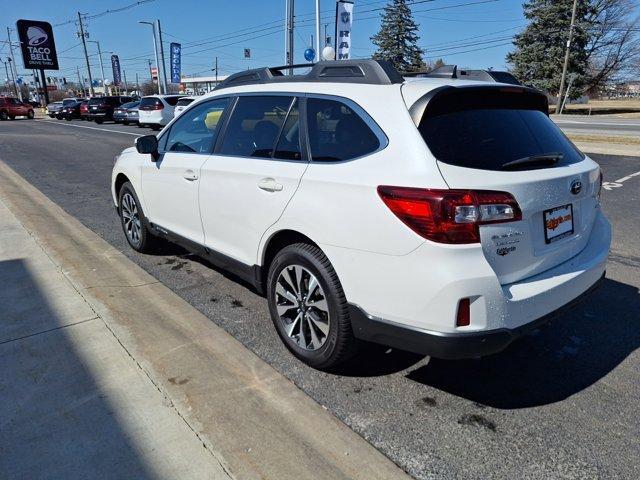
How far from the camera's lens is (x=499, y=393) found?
279 centimetres

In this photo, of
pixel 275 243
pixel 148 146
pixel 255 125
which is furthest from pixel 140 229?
pixel 275 243

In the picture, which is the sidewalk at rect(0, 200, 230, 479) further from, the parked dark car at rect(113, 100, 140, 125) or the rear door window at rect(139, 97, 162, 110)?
the parked dark car at rect(113, 100, 140, 125)

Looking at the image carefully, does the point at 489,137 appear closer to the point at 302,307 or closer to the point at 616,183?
the point at 302,307

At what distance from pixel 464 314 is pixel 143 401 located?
69.2 inches

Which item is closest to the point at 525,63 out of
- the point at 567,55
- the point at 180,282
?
the point at 567,55

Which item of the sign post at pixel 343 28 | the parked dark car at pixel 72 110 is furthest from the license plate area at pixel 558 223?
the parked dark car at pixel 72 110

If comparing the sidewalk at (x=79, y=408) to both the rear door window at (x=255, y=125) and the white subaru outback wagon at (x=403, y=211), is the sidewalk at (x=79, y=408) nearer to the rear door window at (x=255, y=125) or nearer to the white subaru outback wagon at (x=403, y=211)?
the white subaru outback wagon at (x=403, y=211)

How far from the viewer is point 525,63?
44.7m

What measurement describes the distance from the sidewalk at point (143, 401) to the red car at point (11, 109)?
138 feet

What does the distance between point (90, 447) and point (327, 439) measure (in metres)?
1.13

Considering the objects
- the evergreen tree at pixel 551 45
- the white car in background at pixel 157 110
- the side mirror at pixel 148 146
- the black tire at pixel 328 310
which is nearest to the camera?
the black tire at pixel 328 310

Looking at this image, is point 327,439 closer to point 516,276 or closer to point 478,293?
point 478,293

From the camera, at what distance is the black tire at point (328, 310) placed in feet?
8.82

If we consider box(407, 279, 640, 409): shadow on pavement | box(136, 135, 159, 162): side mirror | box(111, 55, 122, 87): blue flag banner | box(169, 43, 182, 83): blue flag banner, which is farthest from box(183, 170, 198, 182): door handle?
box(111, 55, 122, 87): blue flag banner
